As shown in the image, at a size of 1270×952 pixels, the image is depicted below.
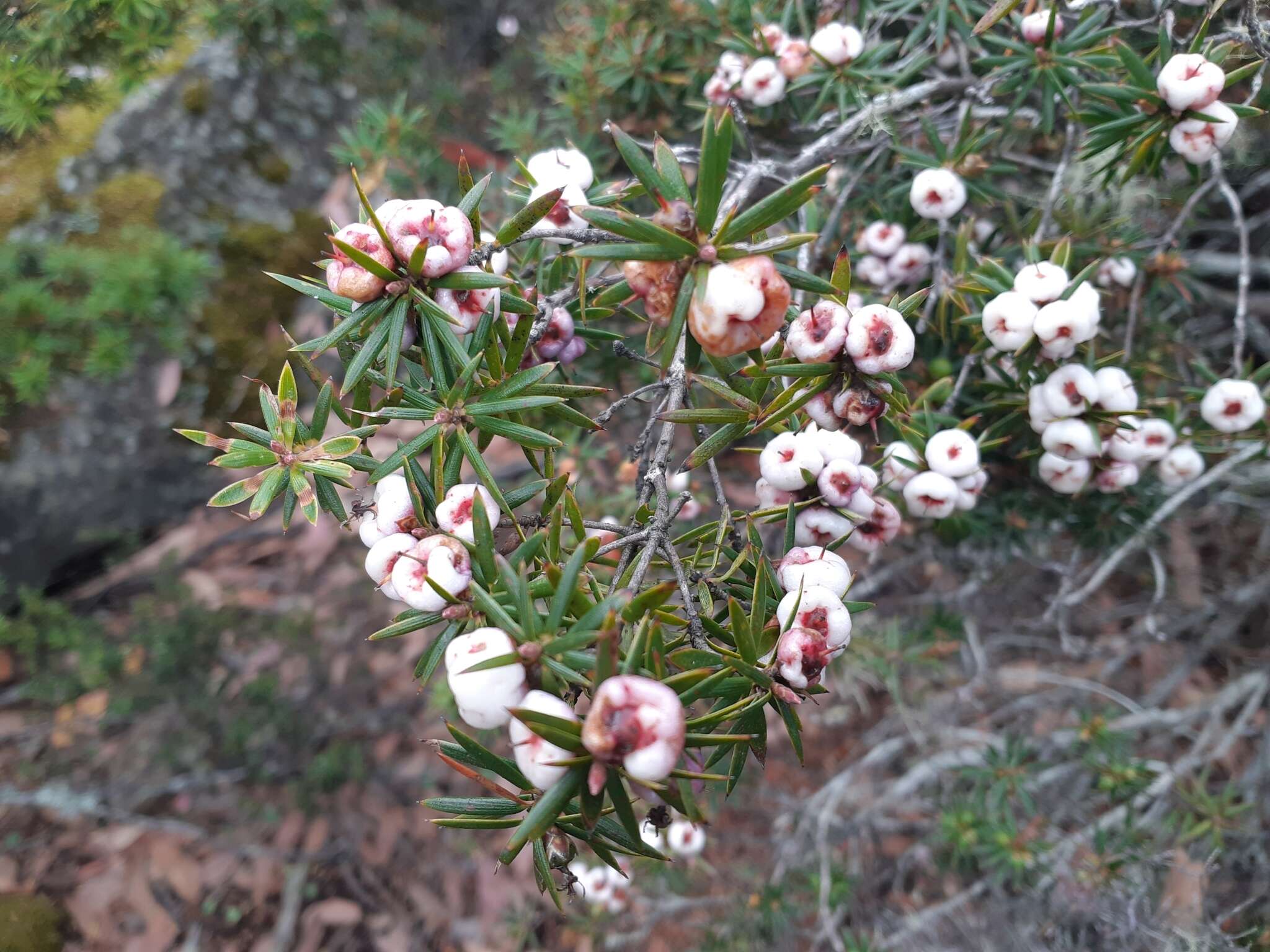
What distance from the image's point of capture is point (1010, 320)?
108 centimetres

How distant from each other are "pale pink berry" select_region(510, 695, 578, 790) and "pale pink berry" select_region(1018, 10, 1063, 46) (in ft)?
4.28

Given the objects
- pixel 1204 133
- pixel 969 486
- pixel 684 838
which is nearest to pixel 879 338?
pixel 969 486

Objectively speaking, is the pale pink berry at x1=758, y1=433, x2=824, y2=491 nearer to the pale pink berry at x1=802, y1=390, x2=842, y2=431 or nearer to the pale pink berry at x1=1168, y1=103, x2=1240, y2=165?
the pale pink berry at x1=802, y1=390, x2=842, y2=431

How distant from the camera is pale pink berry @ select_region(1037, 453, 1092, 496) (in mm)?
1229

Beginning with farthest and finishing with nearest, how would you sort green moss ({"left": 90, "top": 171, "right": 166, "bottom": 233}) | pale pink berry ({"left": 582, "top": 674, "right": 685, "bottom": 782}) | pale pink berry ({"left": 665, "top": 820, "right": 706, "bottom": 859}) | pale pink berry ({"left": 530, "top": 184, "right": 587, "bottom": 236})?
green moss ({"left": 90, "top": 171, "right": 166, "bottom": 233})
pale pink berry ({"left": 665, "top": 820, "right": 706, "bottom": 859})
pale pink berry ({"left": 530, "top": 184, "right": 587, "bottom": 236})
pale pink berry ({"left": 582, "top": 674, "right": 685, "bottom": 782})

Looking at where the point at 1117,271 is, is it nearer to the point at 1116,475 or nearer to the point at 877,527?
the point at 1116,475

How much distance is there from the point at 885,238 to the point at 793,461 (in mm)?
735

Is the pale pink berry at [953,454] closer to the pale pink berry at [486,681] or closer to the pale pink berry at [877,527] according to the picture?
the pale pink berry at [877,527]

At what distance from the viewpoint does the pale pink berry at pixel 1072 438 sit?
3.79 feet

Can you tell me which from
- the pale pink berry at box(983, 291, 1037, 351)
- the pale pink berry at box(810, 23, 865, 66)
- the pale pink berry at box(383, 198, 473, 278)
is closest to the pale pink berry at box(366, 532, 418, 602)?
the pale pink berry at box(383, 198, 473, 278)

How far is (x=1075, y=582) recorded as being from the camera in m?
2.47

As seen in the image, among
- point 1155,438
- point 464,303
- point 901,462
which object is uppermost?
point 464,303

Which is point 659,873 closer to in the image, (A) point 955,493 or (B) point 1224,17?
(A) point 955,493

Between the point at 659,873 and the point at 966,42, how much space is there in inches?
85.4
